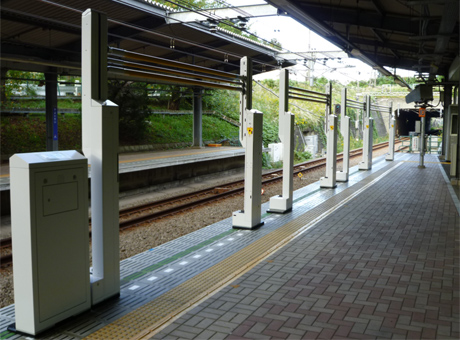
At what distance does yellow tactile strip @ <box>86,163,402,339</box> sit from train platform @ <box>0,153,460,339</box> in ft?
0.04

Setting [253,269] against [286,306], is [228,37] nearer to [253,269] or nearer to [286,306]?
[253,269]

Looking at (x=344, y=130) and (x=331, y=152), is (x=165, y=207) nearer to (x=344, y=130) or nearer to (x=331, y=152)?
(x=331, y=152)

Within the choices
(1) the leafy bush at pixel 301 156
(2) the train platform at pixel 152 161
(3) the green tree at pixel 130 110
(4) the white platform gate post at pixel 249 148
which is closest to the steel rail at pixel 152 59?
(4) the white platform gate post at pixel 249 148

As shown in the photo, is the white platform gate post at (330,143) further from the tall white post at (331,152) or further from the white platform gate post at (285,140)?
the white platform gate post at (285,140)

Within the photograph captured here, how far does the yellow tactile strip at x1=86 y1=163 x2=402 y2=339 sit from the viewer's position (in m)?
4.12

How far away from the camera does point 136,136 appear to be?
72.0 feet

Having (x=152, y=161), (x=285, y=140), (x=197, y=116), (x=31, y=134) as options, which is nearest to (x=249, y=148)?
(x=285, y=140)

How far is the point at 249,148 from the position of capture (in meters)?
7.88

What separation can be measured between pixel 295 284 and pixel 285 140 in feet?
15.1

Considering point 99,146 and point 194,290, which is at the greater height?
point 99,146

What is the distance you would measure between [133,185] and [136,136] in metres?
7.77

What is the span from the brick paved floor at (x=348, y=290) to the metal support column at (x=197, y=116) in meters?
15.2

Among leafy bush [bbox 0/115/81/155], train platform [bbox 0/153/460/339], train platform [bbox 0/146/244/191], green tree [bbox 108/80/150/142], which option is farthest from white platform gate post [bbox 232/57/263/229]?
green tree [bbox 108/80/150/142]

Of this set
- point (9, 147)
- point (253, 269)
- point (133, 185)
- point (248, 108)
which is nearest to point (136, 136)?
point (9, 147)
